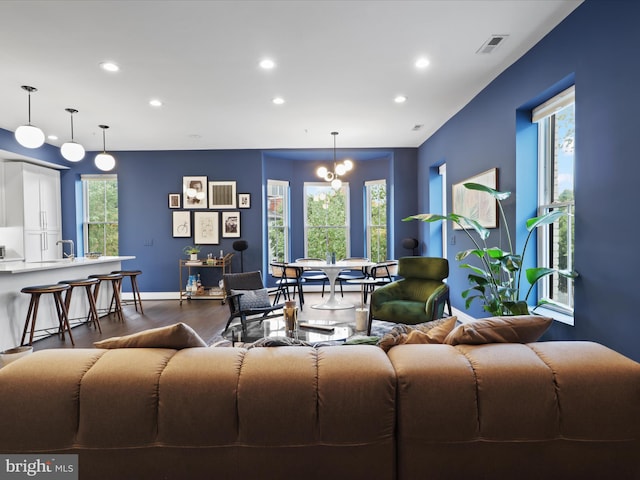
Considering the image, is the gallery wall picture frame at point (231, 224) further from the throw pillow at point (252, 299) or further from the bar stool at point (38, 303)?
the bar stool at point (38, 303)

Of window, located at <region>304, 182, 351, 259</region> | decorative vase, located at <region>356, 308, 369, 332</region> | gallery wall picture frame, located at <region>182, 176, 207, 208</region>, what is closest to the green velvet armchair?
decorative vase, located at <region>356, 308, 369, 332</region>

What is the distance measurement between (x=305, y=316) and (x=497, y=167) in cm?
319

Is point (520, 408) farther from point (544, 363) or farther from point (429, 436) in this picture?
point (429, 436)

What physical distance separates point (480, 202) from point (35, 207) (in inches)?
287

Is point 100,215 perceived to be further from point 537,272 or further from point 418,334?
point 537,272

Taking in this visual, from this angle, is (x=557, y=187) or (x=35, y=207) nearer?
(x=557, y=187)

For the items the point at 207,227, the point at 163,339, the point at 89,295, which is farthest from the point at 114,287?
the point at 163,339

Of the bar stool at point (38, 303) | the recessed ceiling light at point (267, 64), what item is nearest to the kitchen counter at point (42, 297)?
the bar stool at point (38, 303)

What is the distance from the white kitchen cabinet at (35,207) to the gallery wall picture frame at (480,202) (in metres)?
6.98

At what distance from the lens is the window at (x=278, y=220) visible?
764 cm

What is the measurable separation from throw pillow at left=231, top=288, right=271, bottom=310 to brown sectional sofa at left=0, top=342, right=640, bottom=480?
2745 millimetres

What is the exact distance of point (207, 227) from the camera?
7082 mm

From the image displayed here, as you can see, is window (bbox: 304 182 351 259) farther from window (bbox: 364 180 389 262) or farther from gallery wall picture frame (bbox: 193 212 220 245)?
gallery wall picture frame (bbox: 193 212 220 245)

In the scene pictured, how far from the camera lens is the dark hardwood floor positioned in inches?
169
